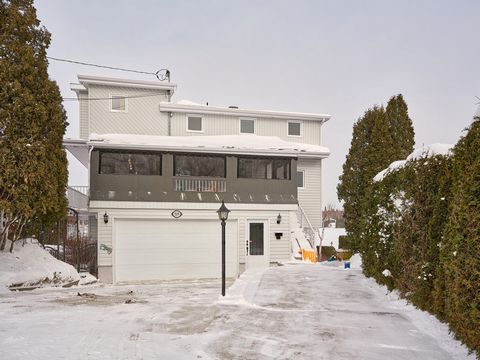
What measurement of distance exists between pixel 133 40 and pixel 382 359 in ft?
77.2

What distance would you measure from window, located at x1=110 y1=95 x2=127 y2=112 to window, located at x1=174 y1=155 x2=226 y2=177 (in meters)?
5.56

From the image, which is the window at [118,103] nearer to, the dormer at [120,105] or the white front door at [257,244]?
the dormer at [120,105]

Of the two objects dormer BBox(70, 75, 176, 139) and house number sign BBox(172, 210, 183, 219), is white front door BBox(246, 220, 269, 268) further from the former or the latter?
dormer BBox(70, 75, 176, 139)

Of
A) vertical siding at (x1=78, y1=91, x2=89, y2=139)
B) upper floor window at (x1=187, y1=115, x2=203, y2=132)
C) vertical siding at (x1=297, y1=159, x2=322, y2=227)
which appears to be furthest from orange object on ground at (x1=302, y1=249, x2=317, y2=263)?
vertical siding at (x1=78, y1=91, x2=89, y2=139)

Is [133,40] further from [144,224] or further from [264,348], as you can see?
[264,348]

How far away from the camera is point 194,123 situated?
22203 millimetres

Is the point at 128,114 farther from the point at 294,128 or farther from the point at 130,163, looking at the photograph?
the point at 294,128

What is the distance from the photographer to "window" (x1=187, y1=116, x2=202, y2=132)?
22.1m

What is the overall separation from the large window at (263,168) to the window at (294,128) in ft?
15.7

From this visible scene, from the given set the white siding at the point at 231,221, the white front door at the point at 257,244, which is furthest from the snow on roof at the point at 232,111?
the white front door at the point at 257,244

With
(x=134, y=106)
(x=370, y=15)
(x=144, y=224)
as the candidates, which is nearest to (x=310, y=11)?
(x=370, y=15)

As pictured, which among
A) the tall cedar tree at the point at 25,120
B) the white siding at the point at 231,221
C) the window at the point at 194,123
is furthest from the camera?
the window at the point at 194,123

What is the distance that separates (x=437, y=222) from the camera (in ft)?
22.4

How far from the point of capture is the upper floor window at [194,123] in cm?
2211
